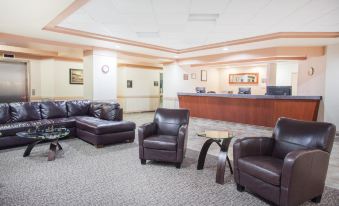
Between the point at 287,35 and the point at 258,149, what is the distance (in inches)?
144

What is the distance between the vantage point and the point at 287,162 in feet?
6.97

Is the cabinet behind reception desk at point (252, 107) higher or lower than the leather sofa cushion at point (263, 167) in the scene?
higher

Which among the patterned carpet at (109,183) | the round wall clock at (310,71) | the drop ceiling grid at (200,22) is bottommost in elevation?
the patterned carpet at (109,183)

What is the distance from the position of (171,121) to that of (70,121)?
104 inches

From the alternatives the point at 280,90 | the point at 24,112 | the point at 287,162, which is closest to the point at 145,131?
the point at 287,162

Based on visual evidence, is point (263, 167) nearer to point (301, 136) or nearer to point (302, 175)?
point (302, 175)

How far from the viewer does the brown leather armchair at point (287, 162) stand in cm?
214

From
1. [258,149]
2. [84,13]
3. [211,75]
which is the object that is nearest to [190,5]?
[84,13]

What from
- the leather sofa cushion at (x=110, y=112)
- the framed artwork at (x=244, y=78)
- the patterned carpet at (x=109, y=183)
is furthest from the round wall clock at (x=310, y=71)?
the leather sofa cushion at (x=110, y=112)

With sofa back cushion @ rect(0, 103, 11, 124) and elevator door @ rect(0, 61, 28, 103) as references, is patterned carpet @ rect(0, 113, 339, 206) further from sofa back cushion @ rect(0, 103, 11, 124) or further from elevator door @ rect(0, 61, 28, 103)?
elevator door @ rect(0, 61, 28, 103)

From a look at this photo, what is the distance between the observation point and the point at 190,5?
363cm

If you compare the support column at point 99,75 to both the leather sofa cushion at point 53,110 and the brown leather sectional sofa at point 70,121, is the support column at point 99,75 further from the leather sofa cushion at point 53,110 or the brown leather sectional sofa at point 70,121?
the leather sofa cushion at point 53,110

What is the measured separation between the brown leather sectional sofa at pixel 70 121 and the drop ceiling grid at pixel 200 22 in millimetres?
1946

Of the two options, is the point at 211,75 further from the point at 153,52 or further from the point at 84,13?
the point at 84,13
